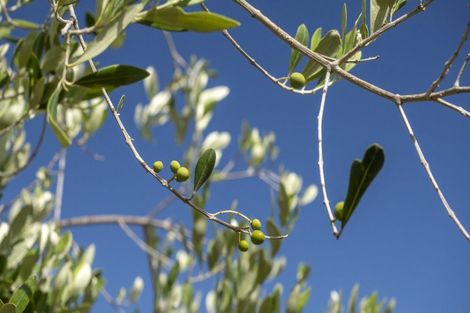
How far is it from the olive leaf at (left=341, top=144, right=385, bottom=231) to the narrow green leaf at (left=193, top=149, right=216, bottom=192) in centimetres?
25

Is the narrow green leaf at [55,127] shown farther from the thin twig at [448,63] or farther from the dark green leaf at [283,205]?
Result: the dark green leaf at [283,205]

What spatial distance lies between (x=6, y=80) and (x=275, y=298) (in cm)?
131

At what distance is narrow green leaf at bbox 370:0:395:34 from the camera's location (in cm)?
106

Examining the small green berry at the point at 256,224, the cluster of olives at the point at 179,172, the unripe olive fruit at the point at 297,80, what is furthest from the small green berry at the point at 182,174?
the unripe olive fruit at the point at 297,80

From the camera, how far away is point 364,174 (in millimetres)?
1056

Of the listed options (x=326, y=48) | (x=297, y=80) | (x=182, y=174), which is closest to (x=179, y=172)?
(x=182, y=174)

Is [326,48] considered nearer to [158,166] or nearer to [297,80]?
[297,80]

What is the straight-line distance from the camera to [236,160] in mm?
4117

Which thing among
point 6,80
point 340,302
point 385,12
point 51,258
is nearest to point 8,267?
point 51,258

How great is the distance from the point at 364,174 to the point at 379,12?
0.29 metres

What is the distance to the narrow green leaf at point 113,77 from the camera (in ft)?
Answer: 3.46

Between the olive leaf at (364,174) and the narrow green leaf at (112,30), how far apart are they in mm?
495

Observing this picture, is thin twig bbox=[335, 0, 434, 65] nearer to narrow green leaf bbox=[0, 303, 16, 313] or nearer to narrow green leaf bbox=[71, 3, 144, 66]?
narrow green leaf bbox=[71, 3, 144, 66]

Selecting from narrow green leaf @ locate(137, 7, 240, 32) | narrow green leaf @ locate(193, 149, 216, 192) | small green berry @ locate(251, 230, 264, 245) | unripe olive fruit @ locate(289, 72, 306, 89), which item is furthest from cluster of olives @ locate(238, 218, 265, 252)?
narrow green leaf @ locate(137, 7, 240, 32)
